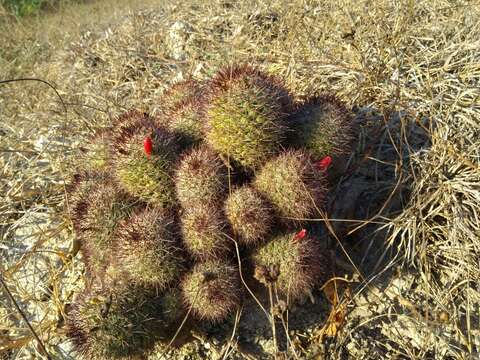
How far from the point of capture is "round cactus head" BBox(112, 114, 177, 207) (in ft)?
7.44

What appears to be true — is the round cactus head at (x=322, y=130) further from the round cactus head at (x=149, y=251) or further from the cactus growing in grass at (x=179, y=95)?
the round cactus head at (x=149, y=251)

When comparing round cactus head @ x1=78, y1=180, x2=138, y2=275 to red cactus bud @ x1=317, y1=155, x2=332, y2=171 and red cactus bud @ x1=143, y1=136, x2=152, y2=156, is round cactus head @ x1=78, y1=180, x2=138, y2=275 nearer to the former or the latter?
red cactus bud @ x1=143, y1=136, x2=152, y2=156

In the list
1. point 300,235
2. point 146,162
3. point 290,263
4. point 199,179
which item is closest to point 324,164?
point 300,235

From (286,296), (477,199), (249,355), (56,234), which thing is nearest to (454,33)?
(477,199)

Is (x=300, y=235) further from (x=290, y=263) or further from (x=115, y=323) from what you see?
(x=115, y=323)

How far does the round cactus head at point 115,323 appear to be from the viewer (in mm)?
1983

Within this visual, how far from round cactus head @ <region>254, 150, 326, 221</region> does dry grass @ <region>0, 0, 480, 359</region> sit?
430 mm

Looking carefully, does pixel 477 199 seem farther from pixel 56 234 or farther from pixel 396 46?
pixel 56 234

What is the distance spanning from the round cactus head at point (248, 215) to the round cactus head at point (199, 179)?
0.09m

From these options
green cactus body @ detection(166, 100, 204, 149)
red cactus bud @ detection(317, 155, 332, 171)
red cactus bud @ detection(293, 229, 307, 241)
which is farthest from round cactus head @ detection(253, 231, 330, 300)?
green cactus body @ detection(166, 100, 204, 149)

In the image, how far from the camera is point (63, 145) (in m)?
3.50

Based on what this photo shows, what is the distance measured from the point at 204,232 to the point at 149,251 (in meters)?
0.27

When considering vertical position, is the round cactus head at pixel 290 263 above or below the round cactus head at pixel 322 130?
below

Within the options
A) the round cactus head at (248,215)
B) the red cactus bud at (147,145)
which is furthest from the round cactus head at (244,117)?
the red cactus bud at (147,145)
